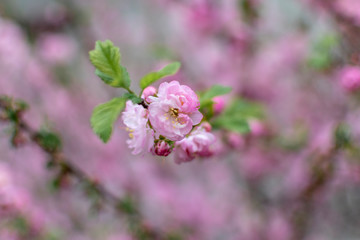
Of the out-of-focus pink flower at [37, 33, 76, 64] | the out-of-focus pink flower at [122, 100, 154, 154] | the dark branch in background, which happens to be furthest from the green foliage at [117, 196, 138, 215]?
the out-of-focus pink flower at [37, 33, 76, 64]

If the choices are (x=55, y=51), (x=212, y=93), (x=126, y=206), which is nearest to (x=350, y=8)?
(x=212, y=93)

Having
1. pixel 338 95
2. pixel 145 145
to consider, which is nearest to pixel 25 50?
pixel 338 95

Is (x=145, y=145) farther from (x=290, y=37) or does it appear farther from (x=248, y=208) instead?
(x=290, y=37)

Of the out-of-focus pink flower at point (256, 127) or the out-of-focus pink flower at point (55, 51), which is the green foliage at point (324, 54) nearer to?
the out-of-focus pink flower at point (256, 127)

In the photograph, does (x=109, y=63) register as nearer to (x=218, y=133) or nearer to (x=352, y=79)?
(x=218, y=133)

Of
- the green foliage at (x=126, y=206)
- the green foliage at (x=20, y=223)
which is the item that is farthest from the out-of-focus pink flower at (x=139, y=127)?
the green foliage at (x=20, y=223)

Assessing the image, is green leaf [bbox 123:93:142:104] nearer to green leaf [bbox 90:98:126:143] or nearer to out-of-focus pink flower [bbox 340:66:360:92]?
green leaf [bbox 90:98:126:143]

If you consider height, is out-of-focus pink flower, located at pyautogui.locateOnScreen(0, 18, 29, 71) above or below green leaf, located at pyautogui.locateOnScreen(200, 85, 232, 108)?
above
